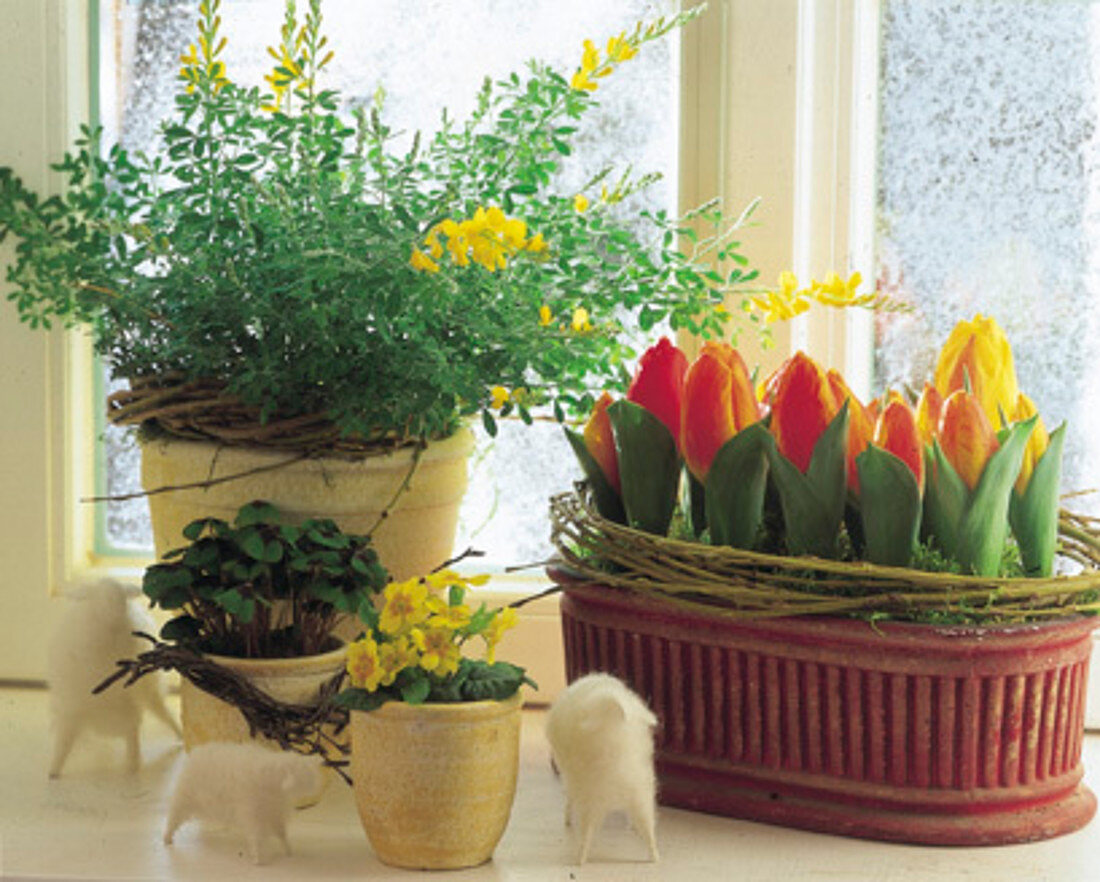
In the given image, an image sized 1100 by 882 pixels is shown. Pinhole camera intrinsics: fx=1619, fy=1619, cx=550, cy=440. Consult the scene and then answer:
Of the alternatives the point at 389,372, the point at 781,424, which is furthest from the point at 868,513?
the point at 389,372

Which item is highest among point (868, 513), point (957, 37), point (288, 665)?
point (957, 37)

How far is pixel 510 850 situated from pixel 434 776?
10 cm

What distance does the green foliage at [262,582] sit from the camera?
3.35 ft

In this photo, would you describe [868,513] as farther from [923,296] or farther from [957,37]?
[957,37]

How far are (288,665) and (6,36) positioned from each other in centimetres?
62

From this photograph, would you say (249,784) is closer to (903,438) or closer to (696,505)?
(696,505)

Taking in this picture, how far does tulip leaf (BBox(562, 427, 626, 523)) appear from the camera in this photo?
1.08 metres

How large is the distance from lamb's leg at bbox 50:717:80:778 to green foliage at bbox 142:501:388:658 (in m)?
0.14

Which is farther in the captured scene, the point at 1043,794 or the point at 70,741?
the point at 70,741

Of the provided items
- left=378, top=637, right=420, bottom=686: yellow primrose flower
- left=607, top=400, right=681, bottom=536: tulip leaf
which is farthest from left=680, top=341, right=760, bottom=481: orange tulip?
left=378, top=637, right=420, bottom=686: yellow primrose flower

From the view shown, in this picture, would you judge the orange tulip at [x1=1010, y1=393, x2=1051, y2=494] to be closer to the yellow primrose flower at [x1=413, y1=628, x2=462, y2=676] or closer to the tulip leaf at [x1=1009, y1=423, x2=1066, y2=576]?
the tulip leaf at [x1=1009, y1=423, x2=1066, y2=576]

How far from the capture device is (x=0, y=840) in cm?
100

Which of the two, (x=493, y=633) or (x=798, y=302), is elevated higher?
(x=798, y=302)

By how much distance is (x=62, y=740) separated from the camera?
44.8 inches
